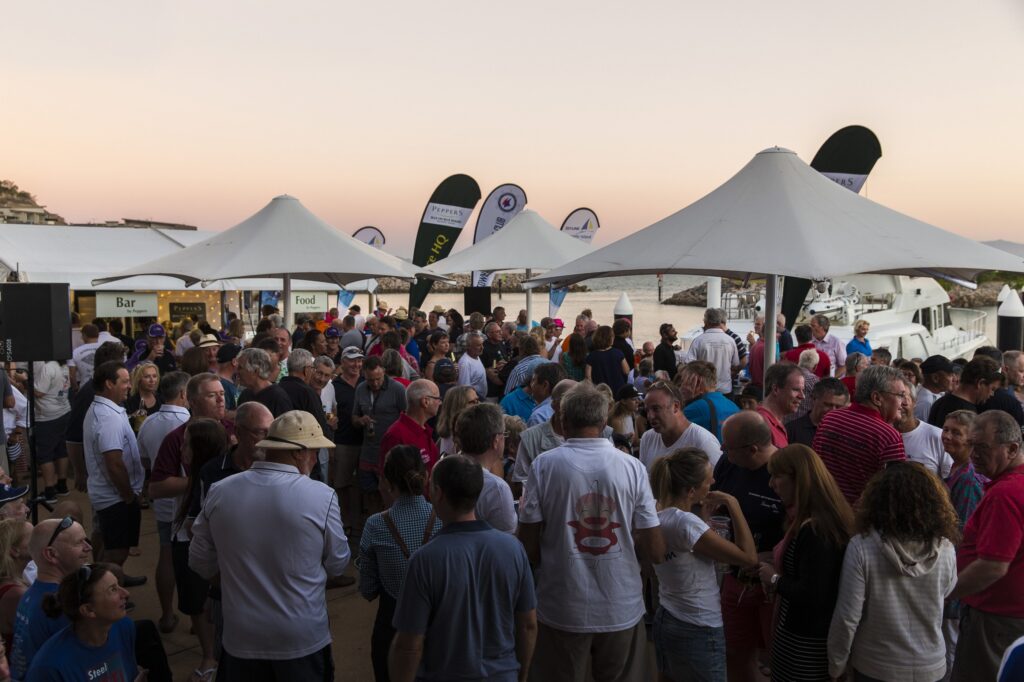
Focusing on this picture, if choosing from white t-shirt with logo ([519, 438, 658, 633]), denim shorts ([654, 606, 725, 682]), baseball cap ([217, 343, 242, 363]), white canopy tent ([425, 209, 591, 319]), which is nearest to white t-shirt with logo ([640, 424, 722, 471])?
white t-shirt with logo ([519, 438, 658, 633])

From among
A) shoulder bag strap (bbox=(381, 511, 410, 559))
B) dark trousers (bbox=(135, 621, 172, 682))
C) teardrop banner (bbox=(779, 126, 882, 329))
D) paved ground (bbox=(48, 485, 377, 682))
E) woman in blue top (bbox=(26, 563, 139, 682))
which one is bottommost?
paved ground (bbox=(48, 485, 377, 682))

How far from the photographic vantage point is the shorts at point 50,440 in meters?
7.46

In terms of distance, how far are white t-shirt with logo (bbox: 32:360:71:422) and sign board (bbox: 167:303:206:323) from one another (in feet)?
32.0

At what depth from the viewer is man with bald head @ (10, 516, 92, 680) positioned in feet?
8.98

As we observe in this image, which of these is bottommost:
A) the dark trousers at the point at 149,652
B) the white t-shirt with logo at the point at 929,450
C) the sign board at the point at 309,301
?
the dark trousers at the point at 149,652

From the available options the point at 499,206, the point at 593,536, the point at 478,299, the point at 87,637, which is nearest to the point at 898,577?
the point at 593,536

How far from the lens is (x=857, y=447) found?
3732mm

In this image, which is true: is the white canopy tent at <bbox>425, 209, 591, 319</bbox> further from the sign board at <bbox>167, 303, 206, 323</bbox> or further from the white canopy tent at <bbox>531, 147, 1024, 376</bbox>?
the sign board at <bbox>167, 303, 206, 323</bbox>

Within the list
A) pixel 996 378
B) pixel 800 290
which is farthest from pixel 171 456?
pixel 800 290

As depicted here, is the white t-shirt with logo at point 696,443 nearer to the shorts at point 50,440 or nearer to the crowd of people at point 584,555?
the crowd of people at point 584,555

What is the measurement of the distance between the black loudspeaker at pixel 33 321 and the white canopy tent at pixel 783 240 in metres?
3.92

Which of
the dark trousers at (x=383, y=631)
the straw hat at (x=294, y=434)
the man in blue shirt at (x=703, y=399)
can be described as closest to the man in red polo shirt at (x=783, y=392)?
the man in blue shirt at (x=703, y=399)

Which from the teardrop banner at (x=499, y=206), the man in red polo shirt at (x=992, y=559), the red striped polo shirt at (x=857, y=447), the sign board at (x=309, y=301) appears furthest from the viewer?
the sign board at (x=309, y=301)

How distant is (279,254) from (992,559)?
7273 millimetres
